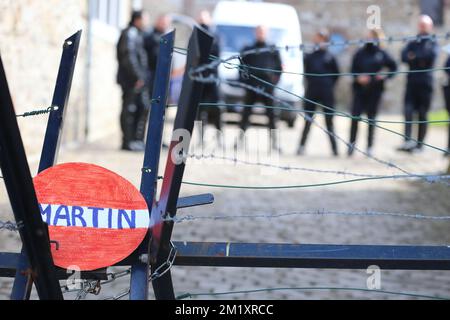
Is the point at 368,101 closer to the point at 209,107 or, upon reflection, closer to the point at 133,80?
the point at 209,107

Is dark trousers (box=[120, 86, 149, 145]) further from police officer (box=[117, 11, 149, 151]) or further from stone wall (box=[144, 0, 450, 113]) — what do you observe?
stone wall (box=[144, 0, 450, 113])

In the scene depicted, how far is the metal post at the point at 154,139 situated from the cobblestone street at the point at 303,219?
1.92ft

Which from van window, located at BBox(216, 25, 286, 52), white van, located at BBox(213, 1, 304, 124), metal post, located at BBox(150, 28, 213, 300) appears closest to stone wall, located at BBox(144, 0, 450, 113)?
white van, located at BBox(213, 1, 304, 124)

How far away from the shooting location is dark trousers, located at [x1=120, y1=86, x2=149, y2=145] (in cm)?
1346

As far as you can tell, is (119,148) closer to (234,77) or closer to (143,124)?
(143,124)

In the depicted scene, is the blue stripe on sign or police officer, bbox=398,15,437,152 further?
police officer, bbox=398,15,437,152

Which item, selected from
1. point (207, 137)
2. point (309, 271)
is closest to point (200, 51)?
point (309, 271)

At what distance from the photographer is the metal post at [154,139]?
9.19 feet

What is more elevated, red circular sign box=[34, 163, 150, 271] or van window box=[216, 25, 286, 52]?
van window box=[216, 25, 286, 52]

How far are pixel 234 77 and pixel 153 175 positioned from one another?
15.1 meters

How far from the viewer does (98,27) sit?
51.2 feet

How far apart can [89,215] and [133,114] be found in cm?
1100

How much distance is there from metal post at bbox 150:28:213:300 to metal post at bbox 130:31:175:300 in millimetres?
50

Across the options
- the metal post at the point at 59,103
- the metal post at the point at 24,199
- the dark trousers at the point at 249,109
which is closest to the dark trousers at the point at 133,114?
the dark trousers at the point at 249,109
